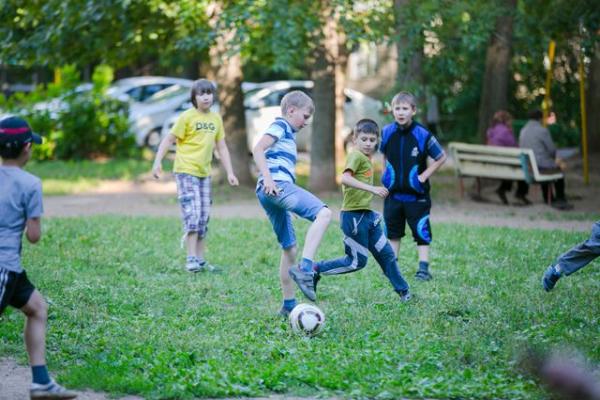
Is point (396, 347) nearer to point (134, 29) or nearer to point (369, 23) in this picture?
point (369, 23)

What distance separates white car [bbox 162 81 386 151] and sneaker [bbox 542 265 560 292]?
614 inches

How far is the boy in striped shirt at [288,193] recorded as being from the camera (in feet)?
22.5

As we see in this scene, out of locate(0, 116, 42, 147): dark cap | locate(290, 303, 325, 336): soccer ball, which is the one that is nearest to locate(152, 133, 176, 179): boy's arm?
locate(290, 303, 325, 336): soccer ball

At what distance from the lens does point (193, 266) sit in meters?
9.52

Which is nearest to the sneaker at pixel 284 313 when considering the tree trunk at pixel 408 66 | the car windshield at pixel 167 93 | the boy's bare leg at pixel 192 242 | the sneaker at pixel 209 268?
the sneaker at pixel 209 268

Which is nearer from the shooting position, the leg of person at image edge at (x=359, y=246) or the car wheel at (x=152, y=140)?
the leg of person at image edge at (x=359, y=246)

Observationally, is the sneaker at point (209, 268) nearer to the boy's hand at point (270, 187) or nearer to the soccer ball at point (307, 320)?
the boy's hand at point (270, 187)

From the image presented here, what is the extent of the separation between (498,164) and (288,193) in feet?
30.7

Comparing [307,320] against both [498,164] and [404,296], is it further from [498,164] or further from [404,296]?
[498,164]

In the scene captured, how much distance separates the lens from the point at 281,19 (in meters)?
14.1

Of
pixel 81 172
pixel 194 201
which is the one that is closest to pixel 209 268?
pixel 194 201

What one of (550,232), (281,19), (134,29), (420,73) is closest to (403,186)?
(550,232)

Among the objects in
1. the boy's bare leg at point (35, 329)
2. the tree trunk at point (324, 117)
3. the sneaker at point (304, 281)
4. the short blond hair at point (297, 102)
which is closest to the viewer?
the boy's bare leg at point (35, 329)

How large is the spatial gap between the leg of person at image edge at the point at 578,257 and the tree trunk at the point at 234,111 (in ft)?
34.3
